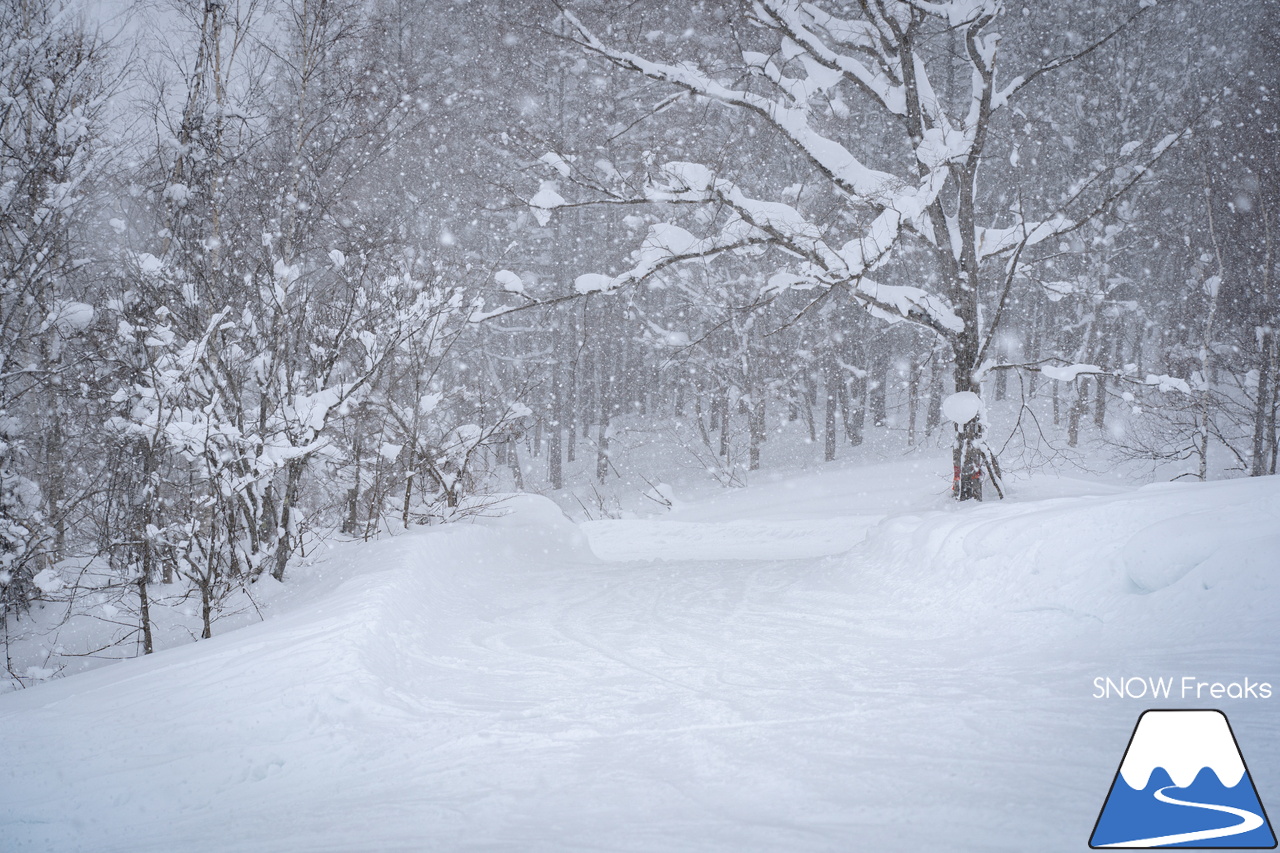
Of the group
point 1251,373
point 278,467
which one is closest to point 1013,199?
point 1251,373

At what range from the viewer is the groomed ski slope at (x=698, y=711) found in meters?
2.44

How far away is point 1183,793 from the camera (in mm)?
2197

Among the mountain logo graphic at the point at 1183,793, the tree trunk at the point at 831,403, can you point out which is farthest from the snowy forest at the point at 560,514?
the tree trunk at the point at 831,403

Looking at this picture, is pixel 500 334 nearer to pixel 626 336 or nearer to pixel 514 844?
pixel 626 336

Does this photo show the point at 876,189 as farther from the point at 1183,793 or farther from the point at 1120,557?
the point at 1183,793

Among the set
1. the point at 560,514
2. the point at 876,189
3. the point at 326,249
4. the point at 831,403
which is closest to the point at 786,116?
the point at 876,189

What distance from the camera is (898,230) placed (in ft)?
24.5

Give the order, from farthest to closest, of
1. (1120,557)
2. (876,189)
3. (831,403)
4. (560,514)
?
(831,403)
(560,514)
(876,189)
(1120,557)

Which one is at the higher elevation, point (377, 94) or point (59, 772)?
point (377, 94)

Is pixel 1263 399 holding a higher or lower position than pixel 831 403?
lower

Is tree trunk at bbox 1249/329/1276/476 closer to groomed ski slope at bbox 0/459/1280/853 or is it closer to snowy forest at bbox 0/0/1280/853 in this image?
snowy forest at bbox 0/0/1280/853

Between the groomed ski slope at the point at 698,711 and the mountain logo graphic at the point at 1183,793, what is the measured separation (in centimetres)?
9

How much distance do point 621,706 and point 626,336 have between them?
22468mm

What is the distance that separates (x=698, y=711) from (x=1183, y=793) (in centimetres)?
192
